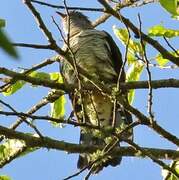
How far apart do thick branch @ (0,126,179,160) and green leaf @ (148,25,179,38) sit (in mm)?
991

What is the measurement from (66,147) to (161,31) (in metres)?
1.28

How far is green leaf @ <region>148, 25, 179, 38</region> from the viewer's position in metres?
2.82

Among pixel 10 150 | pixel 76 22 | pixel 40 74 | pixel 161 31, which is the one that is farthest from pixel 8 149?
pixel 76 22

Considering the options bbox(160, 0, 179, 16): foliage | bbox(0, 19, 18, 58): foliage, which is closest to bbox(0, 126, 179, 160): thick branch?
bbox(160, 0, 179, 16): foliage

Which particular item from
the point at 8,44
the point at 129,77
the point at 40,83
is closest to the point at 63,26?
the point at 129,77

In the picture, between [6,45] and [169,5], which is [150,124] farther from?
[6,45]

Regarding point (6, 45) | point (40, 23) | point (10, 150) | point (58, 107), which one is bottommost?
point (58, 107)

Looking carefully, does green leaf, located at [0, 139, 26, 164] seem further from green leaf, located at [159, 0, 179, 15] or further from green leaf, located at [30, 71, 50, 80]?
green leaf, located at [159, 0, 179, 15]

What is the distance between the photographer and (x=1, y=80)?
2617 mm

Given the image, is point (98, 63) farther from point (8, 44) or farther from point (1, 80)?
point (8, 44)

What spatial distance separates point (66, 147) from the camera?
2033 mm

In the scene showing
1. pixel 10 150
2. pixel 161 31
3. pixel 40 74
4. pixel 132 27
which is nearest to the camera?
pixel 132 27

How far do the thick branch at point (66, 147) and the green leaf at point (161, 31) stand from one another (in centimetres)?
99

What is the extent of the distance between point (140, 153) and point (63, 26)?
15.4 ft
